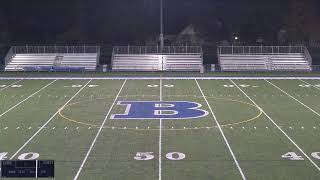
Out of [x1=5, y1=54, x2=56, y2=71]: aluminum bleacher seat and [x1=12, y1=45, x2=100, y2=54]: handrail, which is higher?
[x1=12, y1=45, x2=100, y2=54]: handrail

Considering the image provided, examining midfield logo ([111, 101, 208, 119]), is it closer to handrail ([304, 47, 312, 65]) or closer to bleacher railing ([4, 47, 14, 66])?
handrail ([304, 47, 312, 65])

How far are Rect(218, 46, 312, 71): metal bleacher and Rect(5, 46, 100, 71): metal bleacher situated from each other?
8.12m

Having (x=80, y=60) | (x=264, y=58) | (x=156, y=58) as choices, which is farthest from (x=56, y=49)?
(x=264, y=58)

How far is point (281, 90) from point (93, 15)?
16.8m

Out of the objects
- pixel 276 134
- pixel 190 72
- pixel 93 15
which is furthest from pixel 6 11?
pixel 276 134

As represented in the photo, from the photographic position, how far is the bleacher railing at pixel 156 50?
37344mm

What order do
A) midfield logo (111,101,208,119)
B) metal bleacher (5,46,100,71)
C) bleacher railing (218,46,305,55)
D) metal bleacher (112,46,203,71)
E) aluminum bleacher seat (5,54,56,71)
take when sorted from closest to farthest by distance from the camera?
midfield logo (111,101,208,119) → metal bleacher (5,46,100,71) → metal bleacher (112,46,203,71) → aluminum bleacher seat (5,54,56,71) → bleacher railing (218,46,305,55)

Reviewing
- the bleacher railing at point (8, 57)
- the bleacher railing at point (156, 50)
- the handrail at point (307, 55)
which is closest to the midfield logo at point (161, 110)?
the bleacher railing at point (156, 50)

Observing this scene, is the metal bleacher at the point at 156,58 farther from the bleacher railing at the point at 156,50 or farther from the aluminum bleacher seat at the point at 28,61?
the aluminum bleacher seat at the point at 28,61

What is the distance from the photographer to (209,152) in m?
14.3

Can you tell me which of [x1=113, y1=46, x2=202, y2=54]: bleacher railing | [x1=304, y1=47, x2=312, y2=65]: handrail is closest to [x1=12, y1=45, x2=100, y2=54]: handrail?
[x1=113, y1=46, x2=202, y2=54]: bleacher railing

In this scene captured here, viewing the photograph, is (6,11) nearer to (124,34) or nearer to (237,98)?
(124,34)

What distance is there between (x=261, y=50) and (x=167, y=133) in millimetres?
21975

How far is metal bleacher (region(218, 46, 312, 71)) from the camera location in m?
35.2
